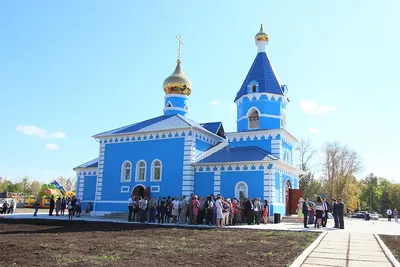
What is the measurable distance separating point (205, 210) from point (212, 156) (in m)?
4.65

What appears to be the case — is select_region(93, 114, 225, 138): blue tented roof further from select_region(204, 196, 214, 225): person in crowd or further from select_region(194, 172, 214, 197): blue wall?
select_region(204, 196, 214, 225): person in crowd

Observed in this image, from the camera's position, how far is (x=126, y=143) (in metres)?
23.2

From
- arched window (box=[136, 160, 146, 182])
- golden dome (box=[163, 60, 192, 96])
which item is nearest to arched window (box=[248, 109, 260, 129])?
golden dome (box=[163, 60, 192, 96])

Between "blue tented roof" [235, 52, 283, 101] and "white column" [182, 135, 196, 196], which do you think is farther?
"blue tented roof" [235, 52, 283, 101]

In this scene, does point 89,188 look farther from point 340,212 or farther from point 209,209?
point 340,212

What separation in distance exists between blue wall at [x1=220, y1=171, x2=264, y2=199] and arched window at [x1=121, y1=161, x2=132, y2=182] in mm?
6001

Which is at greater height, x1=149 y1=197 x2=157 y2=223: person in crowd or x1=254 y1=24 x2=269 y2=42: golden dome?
x1=254 y1=24 x2=269 y2=42: golden dome

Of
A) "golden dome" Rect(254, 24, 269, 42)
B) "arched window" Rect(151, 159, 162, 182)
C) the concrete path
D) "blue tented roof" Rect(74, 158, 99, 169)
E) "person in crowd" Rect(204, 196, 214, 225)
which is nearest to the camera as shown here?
the concrete path

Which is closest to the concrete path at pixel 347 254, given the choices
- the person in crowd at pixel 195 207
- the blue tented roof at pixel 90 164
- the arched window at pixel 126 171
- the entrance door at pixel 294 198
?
the person in crowd at pixel 195 207

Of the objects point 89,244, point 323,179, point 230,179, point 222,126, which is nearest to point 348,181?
point 323,179

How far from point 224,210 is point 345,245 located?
7551 millimetres

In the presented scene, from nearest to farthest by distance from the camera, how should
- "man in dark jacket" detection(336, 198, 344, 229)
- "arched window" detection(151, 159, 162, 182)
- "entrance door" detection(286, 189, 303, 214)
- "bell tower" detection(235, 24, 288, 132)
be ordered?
"man in dark jacket" detection(336, 198, 344, 229) < "arched window" detection(151, 159, 162, 182) < "entrance door" detection(286, 189, 303, 214) < "bell tower" detection(235, 24, 288, 132)

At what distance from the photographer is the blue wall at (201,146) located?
71.6 feet

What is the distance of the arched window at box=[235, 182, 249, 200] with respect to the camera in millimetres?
19719
